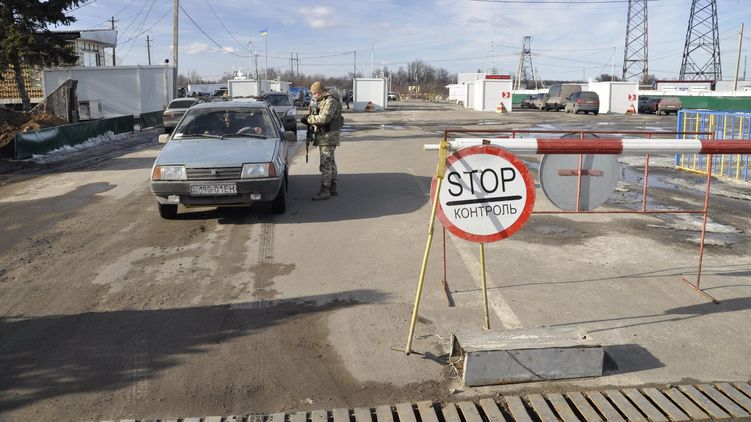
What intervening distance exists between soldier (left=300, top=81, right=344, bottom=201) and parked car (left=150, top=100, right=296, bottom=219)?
726 millimetres

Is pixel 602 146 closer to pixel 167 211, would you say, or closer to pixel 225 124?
pixel 167 211

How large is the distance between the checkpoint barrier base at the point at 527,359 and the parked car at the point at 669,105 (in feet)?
158

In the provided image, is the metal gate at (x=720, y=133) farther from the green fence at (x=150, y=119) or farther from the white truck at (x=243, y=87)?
the white truck at (x=243, y=87)

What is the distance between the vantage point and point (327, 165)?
995 centimetres

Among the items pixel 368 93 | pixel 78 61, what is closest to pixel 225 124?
pixel 78 61

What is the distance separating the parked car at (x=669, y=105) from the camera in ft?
153

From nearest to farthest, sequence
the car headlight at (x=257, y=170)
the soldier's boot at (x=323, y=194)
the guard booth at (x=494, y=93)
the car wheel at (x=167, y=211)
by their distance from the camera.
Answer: the car headlight at (x=257, y=170) → the car wheel at (x=167, y=211) → the soldier's boot at (x=323, y=194) → the guard booth at (x=494, y=93)

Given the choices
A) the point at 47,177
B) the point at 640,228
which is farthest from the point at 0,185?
the point at 640,228

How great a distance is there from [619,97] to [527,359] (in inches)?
2003

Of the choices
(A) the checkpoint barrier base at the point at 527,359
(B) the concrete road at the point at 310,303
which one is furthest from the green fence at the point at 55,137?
(A) the checkpoint barrier base at the point at 527,359

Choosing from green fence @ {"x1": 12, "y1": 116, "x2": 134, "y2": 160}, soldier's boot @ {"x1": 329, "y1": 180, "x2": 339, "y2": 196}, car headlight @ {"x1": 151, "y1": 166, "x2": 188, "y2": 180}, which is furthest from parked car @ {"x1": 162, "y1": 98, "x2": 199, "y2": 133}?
car headlight @ {"x1": 151, "y1": 166, "x2": 188, "y2": 180}

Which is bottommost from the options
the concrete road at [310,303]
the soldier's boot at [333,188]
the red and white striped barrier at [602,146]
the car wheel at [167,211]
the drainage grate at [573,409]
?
the drainage grate at [573,409]

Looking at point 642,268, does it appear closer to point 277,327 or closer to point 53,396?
point 277,327

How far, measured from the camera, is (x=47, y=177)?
13.5 m
